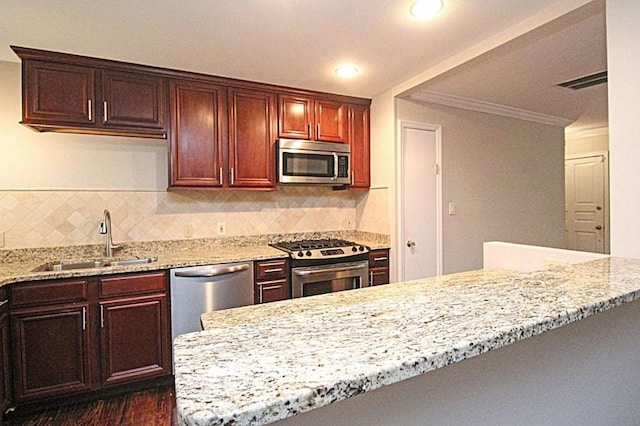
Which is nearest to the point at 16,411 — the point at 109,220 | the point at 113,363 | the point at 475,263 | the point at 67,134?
the point at 113,363

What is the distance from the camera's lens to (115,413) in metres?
2.20

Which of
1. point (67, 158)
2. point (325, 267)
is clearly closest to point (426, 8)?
point (325, 267)

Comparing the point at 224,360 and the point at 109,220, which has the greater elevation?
the point at 109,220

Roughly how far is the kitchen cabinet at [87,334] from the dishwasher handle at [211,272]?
5.7 inches

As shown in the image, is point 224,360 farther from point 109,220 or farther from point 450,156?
point 450,156

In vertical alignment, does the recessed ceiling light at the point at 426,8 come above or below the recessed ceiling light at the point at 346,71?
below

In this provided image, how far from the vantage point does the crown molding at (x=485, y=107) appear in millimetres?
3370

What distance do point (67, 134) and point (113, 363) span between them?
5.64 feet

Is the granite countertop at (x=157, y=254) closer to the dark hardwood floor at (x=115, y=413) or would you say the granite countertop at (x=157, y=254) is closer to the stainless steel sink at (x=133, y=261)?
the stainless steel sink at (x=133, y=261)

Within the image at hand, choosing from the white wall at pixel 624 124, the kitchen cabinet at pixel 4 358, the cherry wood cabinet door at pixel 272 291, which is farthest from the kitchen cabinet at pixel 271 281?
the white wall at pixel 624 124

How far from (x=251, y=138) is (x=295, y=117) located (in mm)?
461

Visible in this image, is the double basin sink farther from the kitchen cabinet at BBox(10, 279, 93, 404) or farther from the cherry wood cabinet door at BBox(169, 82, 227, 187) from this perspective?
the cherry wood cabinet door at BBox(169, 82, 227, 187)

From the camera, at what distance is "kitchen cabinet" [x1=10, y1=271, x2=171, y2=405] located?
2119 millimetres

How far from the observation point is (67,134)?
2.68 m
